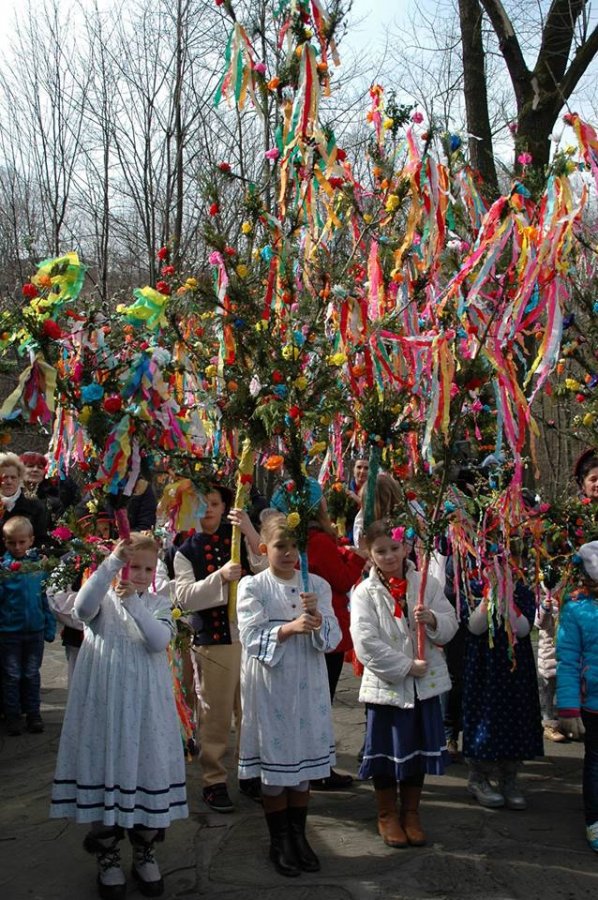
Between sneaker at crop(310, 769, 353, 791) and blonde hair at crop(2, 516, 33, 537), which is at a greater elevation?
blonde hair at crop(2, 516, 33, 537)

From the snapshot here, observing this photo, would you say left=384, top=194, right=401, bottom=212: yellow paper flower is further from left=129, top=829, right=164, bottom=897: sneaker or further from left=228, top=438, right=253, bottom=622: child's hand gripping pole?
left=129, top=829, right=164, bottom=897: sneaker

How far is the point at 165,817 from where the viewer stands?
3.50 metres

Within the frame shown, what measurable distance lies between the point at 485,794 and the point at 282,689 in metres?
1.35

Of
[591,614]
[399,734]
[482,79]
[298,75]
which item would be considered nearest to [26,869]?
[399,734]

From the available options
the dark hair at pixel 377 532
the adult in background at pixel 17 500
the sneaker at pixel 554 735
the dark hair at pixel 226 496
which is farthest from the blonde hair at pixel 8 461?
the sneaker at pixel 554 735

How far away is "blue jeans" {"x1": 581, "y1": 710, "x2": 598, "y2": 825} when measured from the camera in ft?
13.2

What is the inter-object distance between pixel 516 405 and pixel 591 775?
5.66ft

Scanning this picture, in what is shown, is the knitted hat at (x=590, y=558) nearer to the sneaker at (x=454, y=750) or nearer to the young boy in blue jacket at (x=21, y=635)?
the sneaker at (x=454, y=750)

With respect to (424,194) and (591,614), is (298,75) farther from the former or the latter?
(591,614)

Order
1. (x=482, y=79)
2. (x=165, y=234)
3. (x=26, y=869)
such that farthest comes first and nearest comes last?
(x=165, y=234) → (x=482, y=79) → (x=26, y=869)

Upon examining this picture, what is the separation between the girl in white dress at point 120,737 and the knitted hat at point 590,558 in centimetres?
197

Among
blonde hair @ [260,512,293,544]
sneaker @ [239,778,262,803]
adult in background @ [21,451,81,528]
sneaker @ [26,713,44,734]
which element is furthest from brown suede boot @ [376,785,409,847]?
adult in background @ [21,451,81,528]

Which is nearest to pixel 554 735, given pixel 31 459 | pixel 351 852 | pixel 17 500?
pixel 351 852

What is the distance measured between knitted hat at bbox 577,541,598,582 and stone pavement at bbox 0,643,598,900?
3.93 ft
